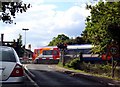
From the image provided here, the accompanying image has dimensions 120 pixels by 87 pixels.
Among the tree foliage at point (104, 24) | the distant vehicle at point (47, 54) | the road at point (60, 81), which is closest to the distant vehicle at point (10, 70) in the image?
the road at point (60, 81)

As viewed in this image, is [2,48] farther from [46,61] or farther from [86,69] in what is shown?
[46,61]

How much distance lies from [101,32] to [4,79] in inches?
782

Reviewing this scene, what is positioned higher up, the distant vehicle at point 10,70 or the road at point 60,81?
the distant vehicle at point 10,70

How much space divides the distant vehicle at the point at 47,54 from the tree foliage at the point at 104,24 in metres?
29.6

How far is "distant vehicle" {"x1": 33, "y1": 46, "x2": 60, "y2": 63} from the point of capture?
6109cm

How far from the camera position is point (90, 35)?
32.0 m

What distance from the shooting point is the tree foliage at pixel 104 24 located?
88.8ft

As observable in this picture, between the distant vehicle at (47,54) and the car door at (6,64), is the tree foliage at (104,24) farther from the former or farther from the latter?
the distant vehicle at (47,54)

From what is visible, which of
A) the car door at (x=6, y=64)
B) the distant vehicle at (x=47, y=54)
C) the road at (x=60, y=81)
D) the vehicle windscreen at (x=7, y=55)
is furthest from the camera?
the distant vehicle at (x=47, y=54)

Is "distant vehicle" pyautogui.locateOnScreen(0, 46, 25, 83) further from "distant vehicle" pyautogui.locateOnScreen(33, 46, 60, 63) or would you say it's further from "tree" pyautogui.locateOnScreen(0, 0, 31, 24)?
"distant vehicle" pyautogui.locateOnScreen(33, 46, 60, 63)

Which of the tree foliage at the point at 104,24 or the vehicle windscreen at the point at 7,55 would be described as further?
the tree foliage at the point at 104,24

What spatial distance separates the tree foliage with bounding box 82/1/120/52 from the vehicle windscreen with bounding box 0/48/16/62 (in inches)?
668

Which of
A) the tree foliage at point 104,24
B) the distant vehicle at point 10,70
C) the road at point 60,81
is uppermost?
the tree foliage at point 104,24

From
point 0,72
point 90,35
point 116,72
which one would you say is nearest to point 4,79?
point 0,72
